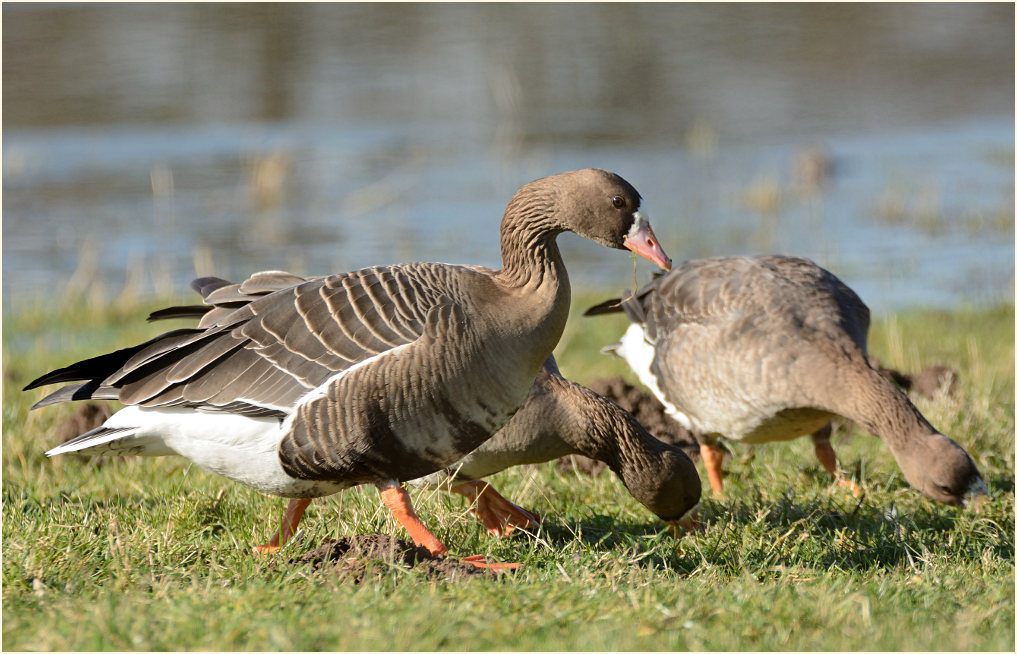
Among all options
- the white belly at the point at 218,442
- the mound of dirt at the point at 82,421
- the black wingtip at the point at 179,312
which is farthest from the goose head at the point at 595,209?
the mound of dirt at the point at 82,421

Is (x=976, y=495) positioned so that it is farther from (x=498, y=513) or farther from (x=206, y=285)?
(x=206, y=285)

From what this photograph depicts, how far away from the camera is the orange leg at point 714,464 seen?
766 cm

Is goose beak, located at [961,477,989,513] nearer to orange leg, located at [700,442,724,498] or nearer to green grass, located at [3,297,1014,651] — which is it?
green grass, located at [3,297,1014,651]

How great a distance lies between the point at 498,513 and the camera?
632cm

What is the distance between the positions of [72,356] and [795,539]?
25.9 ft

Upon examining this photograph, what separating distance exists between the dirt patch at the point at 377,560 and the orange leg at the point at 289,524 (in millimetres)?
429

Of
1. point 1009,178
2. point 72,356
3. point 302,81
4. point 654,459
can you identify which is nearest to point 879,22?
point 1009,178

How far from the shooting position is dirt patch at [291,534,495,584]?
502 cm

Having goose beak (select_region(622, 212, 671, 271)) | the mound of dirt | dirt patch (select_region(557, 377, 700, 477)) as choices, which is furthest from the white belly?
dirt patch (select_region(557, 377, 700, 477))

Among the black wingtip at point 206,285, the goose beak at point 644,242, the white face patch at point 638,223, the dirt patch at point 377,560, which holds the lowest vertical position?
the dirt patch at point 377,560

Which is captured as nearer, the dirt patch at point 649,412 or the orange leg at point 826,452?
the orange leg at point 826,452

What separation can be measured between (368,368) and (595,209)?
131 cm

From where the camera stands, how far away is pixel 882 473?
7.60 metres

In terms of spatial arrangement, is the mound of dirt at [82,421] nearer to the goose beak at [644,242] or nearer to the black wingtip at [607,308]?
the black wingtip at [607,308]
